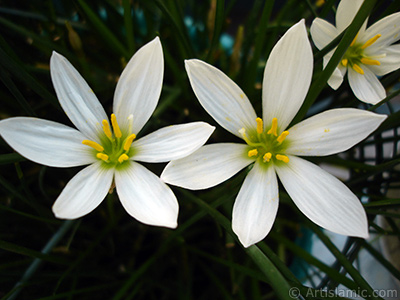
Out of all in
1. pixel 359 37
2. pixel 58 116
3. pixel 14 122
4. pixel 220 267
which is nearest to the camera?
pixel 14 122

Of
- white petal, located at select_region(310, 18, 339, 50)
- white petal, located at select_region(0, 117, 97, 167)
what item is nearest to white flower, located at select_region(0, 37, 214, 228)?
white petal, located at select_region(0, 117, 97, 167)

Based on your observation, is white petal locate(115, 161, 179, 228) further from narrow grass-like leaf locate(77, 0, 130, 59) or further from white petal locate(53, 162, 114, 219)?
narrow grass-like leaf locate(77, 0, 130, 59)

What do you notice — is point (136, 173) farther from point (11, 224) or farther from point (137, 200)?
point (11, 224)

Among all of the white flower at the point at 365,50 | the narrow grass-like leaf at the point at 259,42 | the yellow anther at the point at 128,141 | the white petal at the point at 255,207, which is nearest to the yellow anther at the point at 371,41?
the white flower at the point at 365,50

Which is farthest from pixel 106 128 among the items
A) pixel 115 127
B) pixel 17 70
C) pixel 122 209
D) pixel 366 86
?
pixel 366 86

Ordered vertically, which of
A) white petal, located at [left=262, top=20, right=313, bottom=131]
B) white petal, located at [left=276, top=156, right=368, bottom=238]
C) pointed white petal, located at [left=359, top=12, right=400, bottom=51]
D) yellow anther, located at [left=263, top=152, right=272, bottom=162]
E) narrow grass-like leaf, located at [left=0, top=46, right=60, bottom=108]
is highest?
pointed white petal, located at [left=359, top=12, right=400, bottom=51]

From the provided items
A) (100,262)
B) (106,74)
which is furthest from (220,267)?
(106,74)
